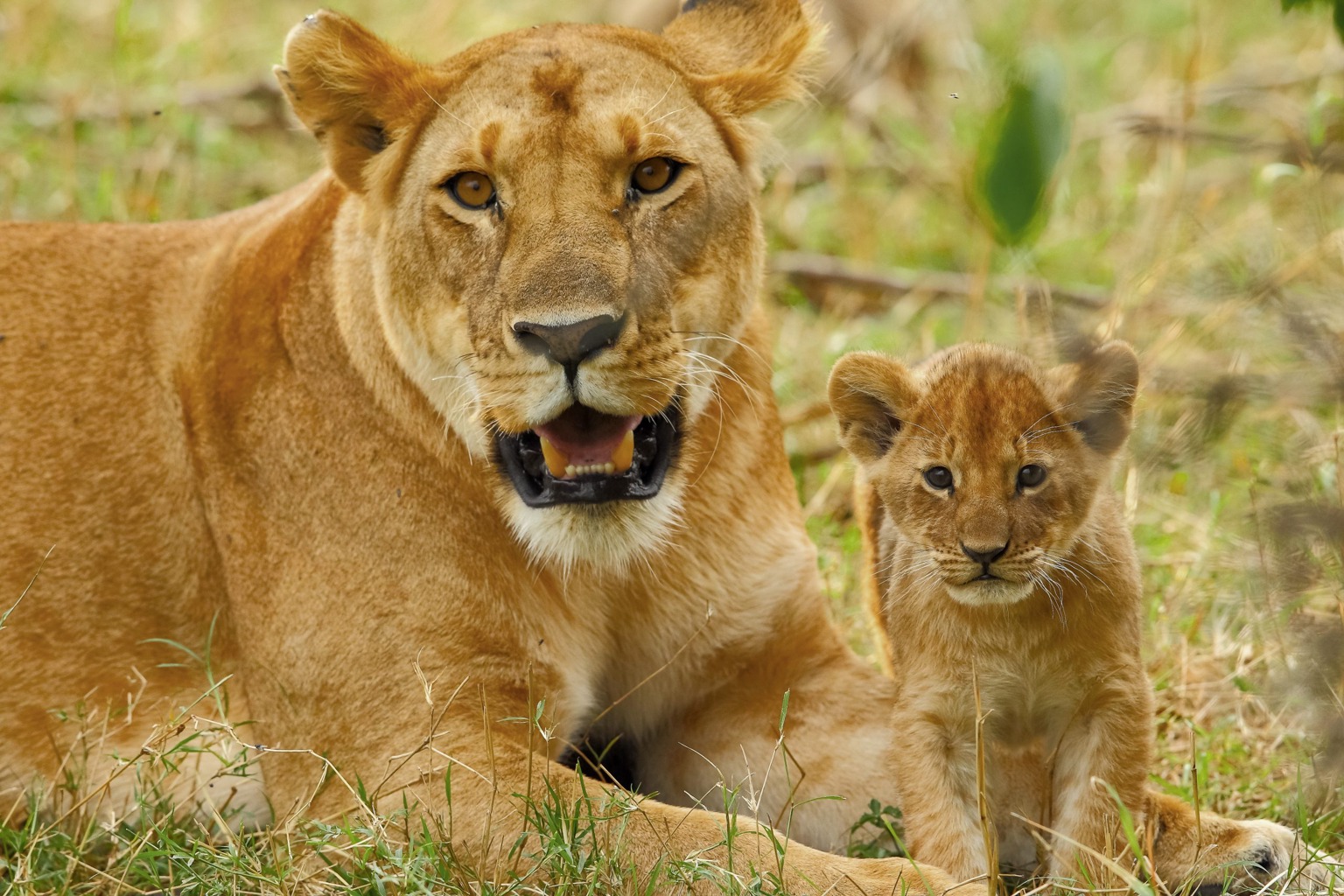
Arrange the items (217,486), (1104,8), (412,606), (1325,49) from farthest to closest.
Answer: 1. (1104,8)
2. (1325,49)
3. (217,486)
4. (412,606)

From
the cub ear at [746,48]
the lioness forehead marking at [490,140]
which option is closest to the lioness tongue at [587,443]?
the lioness forehead marking at [490,140]

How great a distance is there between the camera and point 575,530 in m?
3.46

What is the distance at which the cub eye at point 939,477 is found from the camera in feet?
10.7

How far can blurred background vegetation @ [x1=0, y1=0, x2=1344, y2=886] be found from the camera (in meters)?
2.50

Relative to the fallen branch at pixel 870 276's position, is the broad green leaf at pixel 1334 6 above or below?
above

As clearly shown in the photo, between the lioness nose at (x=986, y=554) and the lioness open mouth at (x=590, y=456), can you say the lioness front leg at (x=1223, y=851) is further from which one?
the lioness open mouth at (x=590, y=456)

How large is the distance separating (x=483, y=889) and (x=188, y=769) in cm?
102

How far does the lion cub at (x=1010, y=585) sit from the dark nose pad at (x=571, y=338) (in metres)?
0.54

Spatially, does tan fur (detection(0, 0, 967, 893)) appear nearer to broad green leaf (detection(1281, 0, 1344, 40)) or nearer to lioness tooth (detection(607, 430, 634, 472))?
lioness tooth (detection(607, 430, 634, 472))

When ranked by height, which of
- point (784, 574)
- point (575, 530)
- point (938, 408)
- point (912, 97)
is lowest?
point (784, 574)

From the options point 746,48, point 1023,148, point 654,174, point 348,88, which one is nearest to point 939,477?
point 654,174

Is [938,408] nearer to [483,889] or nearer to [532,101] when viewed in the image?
[532,101]

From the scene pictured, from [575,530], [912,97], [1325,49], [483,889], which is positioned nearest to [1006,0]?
[912,97]

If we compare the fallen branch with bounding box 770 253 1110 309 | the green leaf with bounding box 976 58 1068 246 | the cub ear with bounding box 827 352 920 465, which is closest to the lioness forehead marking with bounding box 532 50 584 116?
the cub ear with bounding box 827 352 920 465
